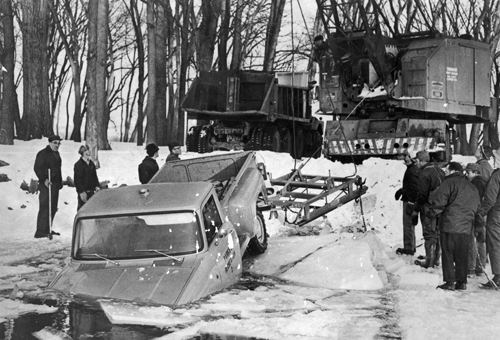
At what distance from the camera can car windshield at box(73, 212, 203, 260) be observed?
826 centimetres

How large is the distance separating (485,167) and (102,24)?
1391 cm

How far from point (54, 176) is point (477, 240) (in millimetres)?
7919

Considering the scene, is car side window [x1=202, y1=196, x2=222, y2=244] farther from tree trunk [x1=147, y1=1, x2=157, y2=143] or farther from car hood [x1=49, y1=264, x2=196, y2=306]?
tree trunk [x1=147, y1=1, x2=157, y2=143]

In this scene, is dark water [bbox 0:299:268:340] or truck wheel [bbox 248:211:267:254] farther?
truck wheel [bbox 248:211:267:254]

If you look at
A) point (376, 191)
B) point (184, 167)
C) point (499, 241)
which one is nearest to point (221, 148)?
point (376, 191)

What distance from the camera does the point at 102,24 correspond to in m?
22.2

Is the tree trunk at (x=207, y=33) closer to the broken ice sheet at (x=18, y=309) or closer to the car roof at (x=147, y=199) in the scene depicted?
the car roof at (x=147, y=199)

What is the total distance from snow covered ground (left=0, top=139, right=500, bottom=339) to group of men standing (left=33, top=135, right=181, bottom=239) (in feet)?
1.48

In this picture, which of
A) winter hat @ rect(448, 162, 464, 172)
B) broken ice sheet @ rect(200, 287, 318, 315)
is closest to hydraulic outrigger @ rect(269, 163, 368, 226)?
winter hat @ rect(448, 162, 464, 172)

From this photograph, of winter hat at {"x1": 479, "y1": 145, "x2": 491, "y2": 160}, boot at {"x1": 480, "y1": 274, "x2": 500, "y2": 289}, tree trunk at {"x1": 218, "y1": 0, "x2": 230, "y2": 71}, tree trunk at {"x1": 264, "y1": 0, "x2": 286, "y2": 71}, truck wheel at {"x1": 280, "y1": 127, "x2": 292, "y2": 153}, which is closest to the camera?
boot at {"x1": 480, "y1": 274, "x2": 500, "y2": 289}

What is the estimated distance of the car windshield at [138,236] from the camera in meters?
8.26

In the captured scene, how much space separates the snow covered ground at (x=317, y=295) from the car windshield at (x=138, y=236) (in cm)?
66

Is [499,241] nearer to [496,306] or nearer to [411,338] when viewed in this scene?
[496,306]

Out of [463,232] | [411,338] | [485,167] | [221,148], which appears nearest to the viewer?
[411,338]
